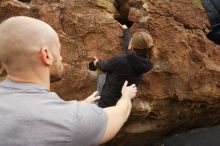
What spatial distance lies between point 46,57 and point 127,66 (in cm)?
232

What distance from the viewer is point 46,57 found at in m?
1.57

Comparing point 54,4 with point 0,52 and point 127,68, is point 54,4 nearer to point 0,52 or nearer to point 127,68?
point 127,68

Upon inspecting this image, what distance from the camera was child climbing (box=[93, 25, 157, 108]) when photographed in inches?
145

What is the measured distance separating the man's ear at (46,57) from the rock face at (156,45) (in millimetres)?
2909

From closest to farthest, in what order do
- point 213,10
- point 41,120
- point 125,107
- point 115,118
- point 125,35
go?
point 41,120 → point 115,118 → point 125,107 → point 213,10 → point 125,35

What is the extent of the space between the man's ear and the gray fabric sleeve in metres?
0.22

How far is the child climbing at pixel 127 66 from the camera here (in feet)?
12.1

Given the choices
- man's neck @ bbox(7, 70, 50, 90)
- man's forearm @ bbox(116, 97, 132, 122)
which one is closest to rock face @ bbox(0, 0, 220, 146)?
man's forearm @ bbox(116, 97, 132, 122)

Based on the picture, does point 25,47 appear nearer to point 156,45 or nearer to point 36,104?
point 36,104

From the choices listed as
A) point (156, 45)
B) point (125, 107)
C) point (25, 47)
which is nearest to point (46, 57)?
point (25, 47)

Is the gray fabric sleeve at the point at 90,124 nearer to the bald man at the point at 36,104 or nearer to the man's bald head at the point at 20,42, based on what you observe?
the bald man at the point at 36,104

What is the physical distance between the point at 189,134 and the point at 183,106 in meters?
0.71

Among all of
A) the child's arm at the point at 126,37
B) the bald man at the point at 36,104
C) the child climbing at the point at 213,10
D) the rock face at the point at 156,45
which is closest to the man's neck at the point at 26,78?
the bald man at the point at 36,104

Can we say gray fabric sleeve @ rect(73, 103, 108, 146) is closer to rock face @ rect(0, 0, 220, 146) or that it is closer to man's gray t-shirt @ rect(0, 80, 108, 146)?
man's gray t-shirt @ rect(0, 80, 108, 146)
